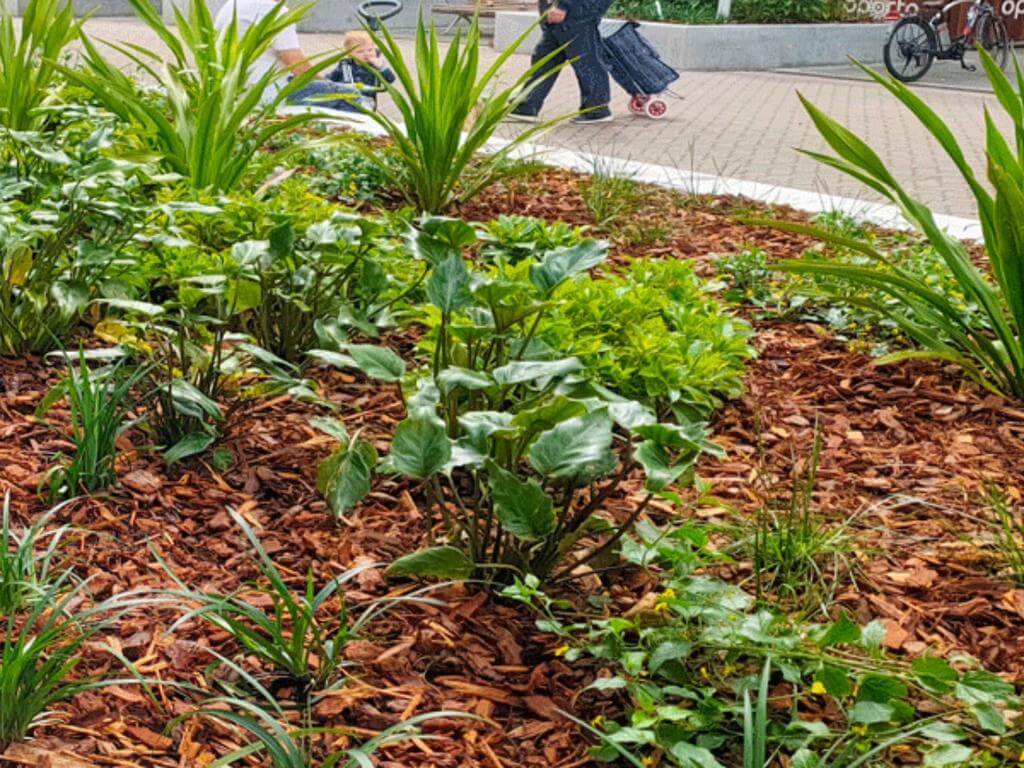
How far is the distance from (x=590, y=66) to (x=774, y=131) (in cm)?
177

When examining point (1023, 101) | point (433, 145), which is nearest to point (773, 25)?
point (433, 145)

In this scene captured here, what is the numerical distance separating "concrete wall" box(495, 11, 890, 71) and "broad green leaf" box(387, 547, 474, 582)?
50.5 ft

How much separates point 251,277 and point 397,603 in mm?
1256

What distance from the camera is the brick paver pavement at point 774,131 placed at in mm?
9297

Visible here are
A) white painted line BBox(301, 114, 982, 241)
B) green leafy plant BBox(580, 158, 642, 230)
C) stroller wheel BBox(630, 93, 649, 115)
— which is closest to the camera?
green leafy plant BBox(580, 158, 642, 230)

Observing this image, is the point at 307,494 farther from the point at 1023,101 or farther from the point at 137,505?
the point at 1023,101

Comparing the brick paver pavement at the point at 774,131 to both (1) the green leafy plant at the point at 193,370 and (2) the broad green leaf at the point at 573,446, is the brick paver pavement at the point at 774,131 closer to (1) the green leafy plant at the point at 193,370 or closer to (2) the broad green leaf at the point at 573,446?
(1) the green leafy plant at the point at 193,370

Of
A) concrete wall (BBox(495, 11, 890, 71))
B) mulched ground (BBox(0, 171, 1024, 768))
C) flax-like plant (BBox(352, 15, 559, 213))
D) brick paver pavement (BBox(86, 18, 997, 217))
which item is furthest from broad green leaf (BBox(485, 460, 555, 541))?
concrete wall (BBox(495, 11, 890, 71))

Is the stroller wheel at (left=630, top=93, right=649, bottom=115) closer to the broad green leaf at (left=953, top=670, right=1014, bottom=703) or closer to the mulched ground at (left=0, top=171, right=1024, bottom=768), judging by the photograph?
the mulched ground at (left=0, top=171, right=1024, bottom=768)

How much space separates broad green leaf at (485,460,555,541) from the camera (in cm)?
260

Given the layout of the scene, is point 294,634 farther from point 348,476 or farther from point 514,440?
point 514,440

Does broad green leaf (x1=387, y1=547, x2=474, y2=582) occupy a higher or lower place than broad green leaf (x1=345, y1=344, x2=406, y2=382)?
lower

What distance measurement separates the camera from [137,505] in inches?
122

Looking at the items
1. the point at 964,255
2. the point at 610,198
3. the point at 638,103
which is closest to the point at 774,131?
the point at 638,103
